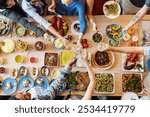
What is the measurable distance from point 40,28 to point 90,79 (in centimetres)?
48

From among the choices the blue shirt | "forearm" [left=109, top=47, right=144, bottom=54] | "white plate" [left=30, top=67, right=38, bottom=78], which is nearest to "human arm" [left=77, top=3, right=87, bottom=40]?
the blue shirt

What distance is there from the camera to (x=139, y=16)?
2021mm

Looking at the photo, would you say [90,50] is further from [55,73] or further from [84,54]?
[55,73]

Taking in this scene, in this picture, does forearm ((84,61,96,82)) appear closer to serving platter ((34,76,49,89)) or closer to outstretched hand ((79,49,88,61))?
outstretched hand ((79,49,88,61))

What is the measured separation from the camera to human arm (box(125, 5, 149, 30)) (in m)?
2.00

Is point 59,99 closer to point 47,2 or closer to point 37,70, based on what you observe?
point 37,70

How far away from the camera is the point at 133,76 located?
2002 millimetres

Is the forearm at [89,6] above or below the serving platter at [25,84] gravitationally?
above

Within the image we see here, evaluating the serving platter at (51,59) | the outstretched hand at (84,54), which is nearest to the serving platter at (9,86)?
the serving platter at (51,59)

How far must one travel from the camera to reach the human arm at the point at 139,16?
200 cm

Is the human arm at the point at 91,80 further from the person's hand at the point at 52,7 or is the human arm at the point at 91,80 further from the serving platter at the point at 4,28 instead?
the serving platter at the point at 4,28

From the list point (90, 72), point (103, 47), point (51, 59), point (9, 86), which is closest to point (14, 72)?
point (9, 86)

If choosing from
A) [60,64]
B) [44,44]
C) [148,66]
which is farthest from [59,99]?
[148,66]

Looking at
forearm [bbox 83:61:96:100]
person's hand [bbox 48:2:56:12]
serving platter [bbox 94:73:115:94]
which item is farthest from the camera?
person's hand [bbox 48:2:56:12]
